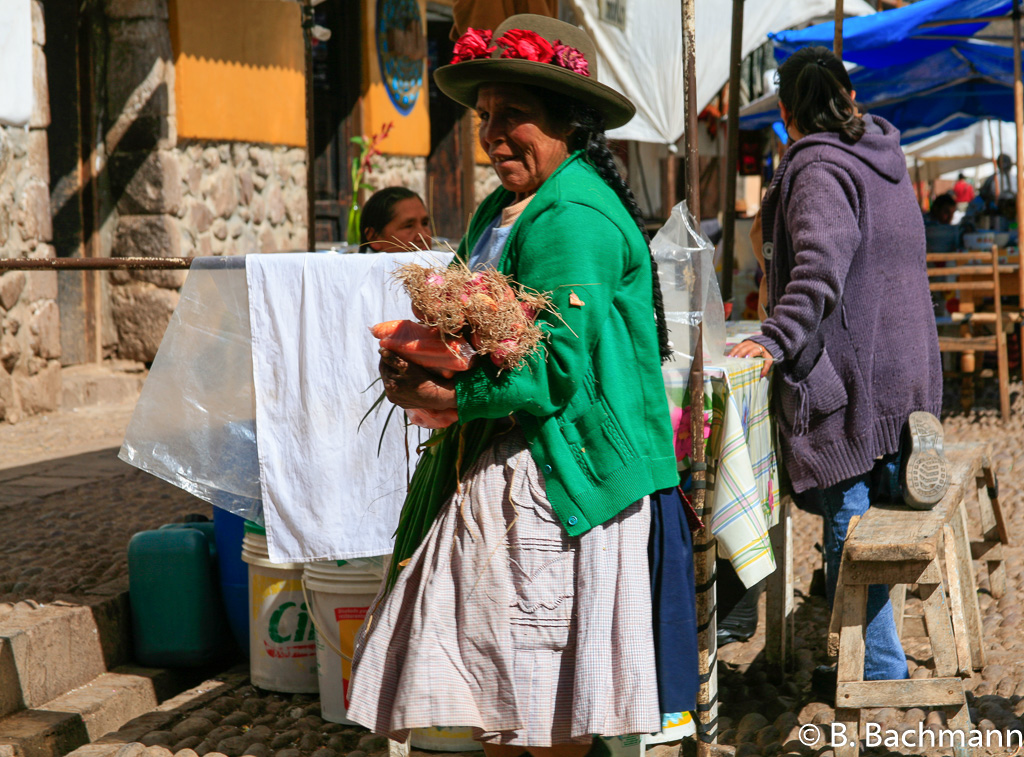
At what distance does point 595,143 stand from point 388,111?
271 inches

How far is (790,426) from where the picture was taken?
3025mm

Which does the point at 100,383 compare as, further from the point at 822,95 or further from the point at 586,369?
the point at 586,369

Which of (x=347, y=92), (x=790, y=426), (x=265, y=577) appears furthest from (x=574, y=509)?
(x=347, y=92)

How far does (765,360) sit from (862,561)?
0.58m

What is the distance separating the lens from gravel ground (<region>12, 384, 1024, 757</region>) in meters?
3.01

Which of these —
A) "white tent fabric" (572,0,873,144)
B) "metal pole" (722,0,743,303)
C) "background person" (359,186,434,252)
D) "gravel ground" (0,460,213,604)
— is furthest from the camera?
"white tent fabric" (572,0,873,144)

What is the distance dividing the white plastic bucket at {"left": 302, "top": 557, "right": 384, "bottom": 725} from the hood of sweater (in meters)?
1.64

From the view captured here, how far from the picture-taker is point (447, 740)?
9.57 ft

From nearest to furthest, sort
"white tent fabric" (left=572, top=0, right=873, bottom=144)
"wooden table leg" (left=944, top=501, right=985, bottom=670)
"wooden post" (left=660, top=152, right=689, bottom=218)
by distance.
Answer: "wooden table leg" (left=944, top=501, right=985, bottom=670)
"white tent fabric" (left=572, top=0, right=873, bottom=144)
"wooden post" (left=660, top=152, right=689, bottom=218)

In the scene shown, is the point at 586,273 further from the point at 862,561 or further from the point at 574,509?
the point at 862,561

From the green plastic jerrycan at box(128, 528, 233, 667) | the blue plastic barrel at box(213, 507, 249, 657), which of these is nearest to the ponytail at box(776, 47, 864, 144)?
the blue plastic barrel at box(213, 507, 249, 657)

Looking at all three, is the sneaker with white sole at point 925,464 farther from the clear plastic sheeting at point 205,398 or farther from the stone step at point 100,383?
the stone step at point 100,383

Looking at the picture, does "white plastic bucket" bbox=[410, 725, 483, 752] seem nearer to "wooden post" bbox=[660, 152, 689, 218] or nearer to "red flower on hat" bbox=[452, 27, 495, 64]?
"red flower on hat" bbox=[452, 27, 495, 64]

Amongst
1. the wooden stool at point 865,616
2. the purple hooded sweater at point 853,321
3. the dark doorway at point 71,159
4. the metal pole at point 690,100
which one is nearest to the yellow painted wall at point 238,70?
the dark doorway at point 71,159
